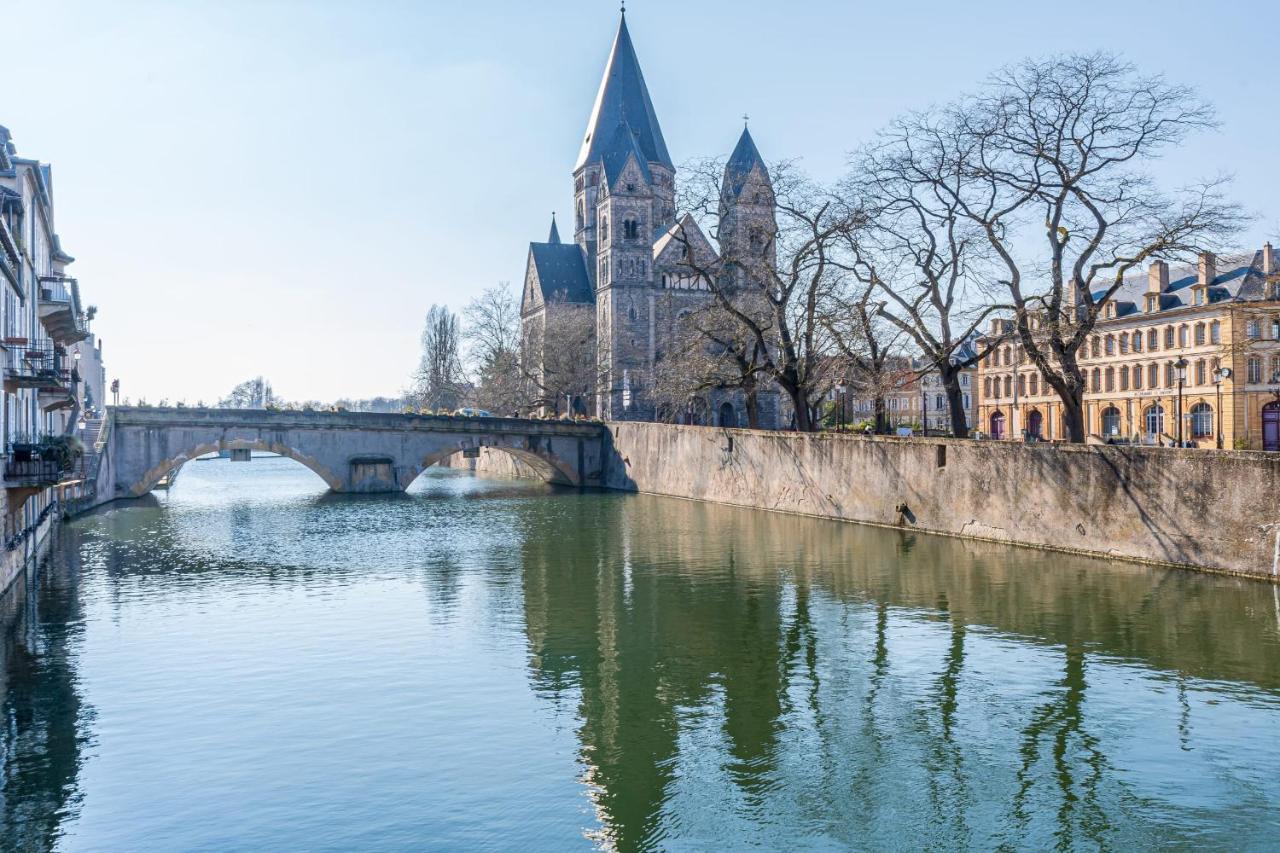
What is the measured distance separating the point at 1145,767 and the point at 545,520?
112 ft

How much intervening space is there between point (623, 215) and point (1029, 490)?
6660cm

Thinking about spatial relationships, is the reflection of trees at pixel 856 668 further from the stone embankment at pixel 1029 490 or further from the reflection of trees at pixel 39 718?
the reflection of trees at pixel 39 718

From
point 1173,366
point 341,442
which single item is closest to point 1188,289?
point 1173,366

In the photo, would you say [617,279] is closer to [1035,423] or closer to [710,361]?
[1035,423]

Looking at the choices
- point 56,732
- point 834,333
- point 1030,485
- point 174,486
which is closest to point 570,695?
point 56,732

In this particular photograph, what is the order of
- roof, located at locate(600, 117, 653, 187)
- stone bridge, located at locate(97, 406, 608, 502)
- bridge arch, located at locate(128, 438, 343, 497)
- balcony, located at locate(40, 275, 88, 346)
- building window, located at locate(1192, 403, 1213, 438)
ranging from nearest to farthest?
balcony, located at locate(40, 275, 88, 346) → stone bridge, located at locate(97, 406, 608, 502) → bridge arch, located at locate(128, 438, 343, 497) → building window, located at locate(1192, 403, 1213, 438) → roof, located at locate(600, 117, 653, 187)

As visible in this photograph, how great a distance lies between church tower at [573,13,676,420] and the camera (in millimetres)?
92000

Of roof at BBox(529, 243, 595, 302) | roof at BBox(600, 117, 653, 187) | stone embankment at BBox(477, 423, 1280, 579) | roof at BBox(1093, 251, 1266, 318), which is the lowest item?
stone embankment at BBox(477, 423, 1280, 579)

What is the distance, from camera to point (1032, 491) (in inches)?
1324

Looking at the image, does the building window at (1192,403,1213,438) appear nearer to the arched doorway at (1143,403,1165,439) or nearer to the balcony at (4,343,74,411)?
the arched doorway at (1143,403,1165,439)

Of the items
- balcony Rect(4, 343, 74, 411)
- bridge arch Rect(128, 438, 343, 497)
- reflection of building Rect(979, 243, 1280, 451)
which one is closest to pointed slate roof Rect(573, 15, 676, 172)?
reflection of building Rect(979, 243, 1280, 451)

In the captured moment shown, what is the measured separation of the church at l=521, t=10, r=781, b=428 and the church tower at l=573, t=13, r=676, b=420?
89 millimetres

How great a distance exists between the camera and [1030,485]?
33.7 metres

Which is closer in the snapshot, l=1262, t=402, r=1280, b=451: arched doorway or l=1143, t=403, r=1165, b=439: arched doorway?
l=1262, t=402, r=1280, b=451: arched doorway
